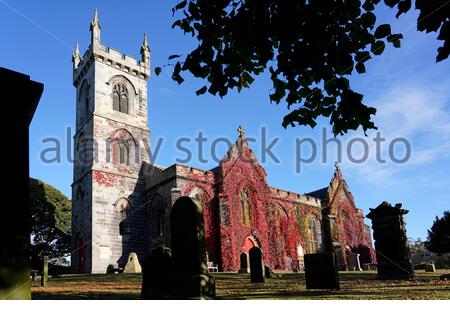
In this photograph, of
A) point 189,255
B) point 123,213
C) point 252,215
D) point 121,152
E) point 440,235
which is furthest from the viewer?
point 440,235

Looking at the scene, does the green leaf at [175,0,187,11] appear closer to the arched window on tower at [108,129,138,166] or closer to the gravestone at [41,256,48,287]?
the gravestone at [41,256,48,287]

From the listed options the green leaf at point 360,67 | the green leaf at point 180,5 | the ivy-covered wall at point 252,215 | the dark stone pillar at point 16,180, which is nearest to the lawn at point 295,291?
the dark stone pillar at point 16,180

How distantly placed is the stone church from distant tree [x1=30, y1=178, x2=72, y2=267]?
9.81m

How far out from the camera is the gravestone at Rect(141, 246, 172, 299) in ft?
25.4

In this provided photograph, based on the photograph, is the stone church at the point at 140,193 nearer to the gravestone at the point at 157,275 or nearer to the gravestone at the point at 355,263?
the gravestone at the point at 355,263

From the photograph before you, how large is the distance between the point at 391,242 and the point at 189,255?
29.9 ft

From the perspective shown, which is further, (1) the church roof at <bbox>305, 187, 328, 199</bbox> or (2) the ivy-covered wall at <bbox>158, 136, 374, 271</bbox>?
(1) the church roof at <bbox>305, 187, 328, 199</bbox>

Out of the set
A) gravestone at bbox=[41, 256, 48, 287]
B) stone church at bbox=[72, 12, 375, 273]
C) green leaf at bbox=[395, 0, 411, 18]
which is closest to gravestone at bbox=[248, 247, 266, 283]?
gravestone at bbox=[41, 256, 48, 287]

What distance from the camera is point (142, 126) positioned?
32.3 m

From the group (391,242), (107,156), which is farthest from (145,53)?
(391,242)

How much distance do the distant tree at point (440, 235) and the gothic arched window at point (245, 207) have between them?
16072 mm

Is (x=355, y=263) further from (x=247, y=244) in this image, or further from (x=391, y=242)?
(x=391, y=242)

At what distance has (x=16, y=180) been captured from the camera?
5.94 metres
